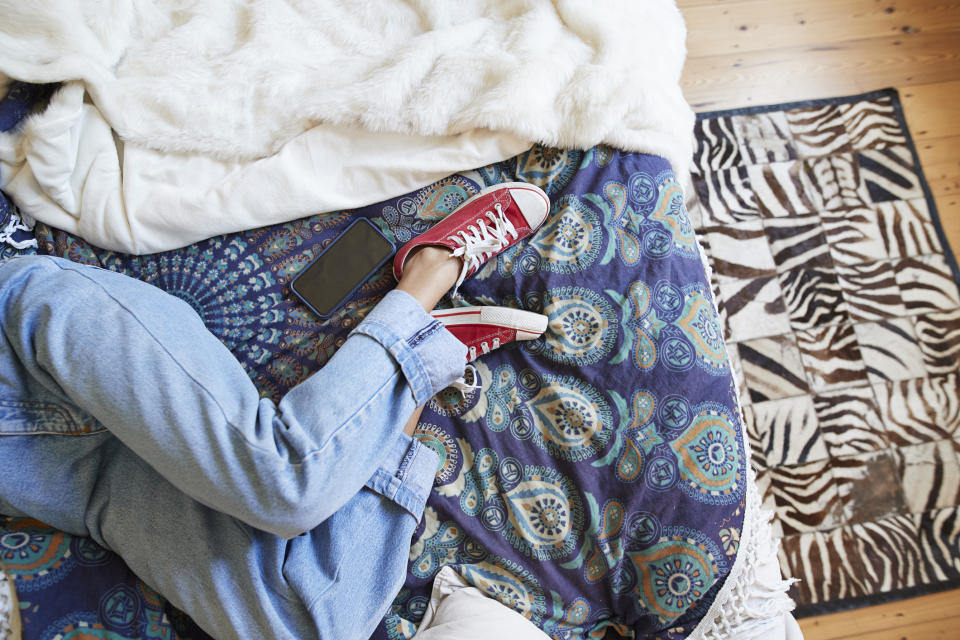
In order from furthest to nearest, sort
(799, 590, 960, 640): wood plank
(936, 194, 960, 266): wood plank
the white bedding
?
(936, 194, 960, 266): wood plank → (799, 590, 960, 640): wood plank → the white bedding

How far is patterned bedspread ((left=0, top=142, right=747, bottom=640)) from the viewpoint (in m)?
0.90

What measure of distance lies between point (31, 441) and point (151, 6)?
750 mm

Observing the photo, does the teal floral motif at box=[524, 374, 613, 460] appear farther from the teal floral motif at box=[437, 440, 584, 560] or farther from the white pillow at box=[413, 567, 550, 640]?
the white pillow at box=[413, 567, 550, 640]

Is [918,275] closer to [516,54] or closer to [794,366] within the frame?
[794,366]

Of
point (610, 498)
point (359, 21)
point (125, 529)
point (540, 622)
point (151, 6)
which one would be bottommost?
point (125, 529)

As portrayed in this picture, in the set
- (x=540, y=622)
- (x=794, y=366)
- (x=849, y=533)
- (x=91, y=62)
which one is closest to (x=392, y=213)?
(x=91, y=62)

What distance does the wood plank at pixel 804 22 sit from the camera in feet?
4.78

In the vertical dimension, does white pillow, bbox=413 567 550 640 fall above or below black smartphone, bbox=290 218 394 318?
below

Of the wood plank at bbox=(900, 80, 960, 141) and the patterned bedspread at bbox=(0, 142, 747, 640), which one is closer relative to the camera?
the patterned bedspread at bbox=(0, 142, 747, 640)

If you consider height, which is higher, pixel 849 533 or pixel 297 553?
pixel 849 533

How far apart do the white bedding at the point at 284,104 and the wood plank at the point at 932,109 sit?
78cm

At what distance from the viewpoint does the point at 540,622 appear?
916 mm

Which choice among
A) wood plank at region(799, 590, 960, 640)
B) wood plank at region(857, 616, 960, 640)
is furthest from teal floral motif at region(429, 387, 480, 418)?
wood plank at region(857, 616, 960, 640)

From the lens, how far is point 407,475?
88cm
